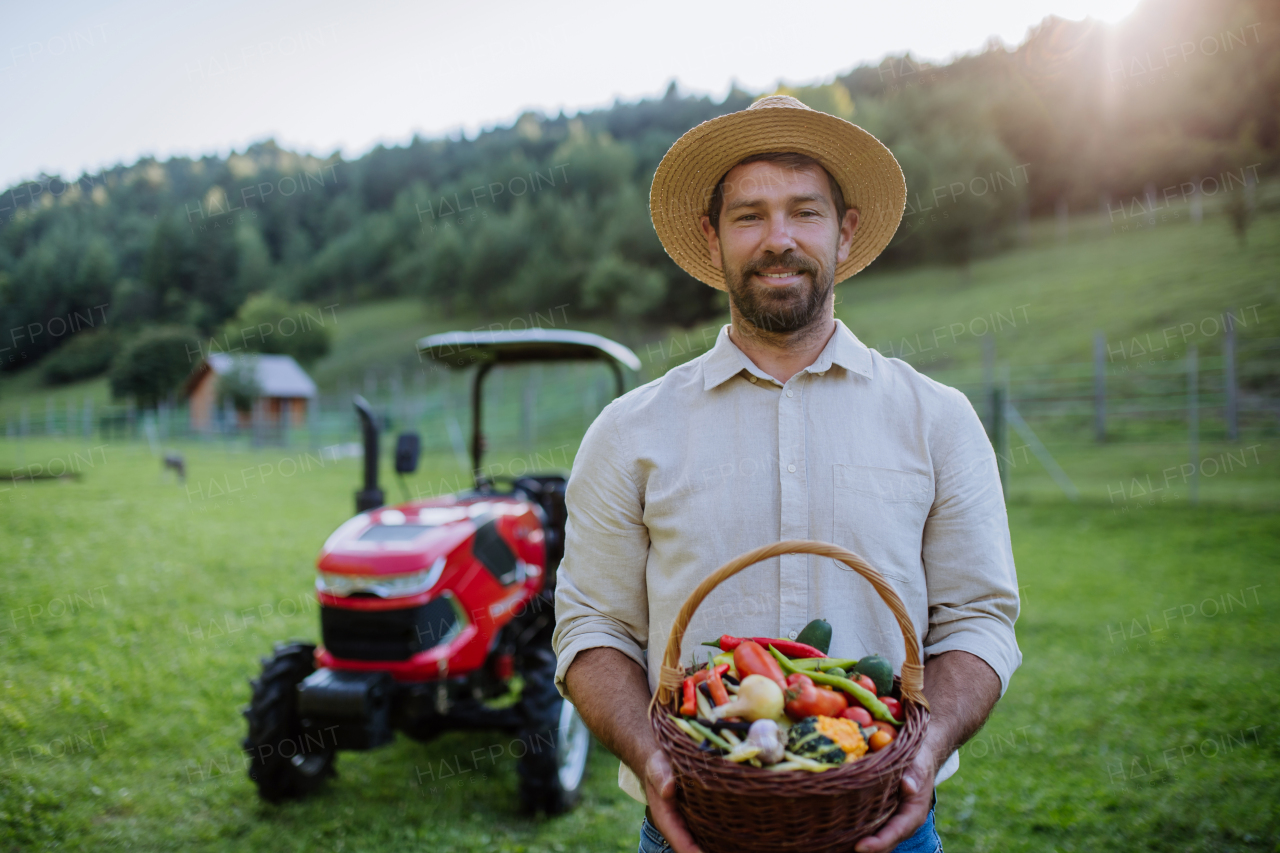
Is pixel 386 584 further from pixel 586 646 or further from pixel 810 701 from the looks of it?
pixel 810 701

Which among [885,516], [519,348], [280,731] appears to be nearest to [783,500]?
[885,516]

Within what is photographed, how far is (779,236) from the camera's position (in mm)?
1661

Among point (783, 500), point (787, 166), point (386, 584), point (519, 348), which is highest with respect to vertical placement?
point (787, 166)

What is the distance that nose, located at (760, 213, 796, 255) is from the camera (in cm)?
164

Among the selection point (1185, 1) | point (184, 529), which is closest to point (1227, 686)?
point (184, 529)

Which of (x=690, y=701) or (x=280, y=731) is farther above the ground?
(x=690, y=701)

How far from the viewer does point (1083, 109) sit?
42781 mm

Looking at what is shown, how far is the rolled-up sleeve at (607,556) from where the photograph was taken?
163 centimetres

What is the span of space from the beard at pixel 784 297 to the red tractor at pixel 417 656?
8.11 feet

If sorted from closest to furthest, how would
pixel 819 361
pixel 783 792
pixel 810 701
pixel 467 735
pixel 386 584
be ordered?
pixel 783 792, pixel 810 701, pixel 819 361, pixel 386 584, pixel 467 735

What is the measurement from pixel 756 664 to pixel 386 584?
8.90ft

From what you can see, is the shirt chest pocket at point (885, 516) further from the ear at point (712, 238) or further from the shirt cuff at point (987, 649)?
the ear at point (712, 238)

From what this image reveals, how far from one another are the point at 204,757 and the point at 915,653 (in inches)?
177

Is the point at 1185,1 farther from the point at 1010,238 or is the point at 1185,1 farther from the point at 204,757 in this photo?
the point at 204,757
